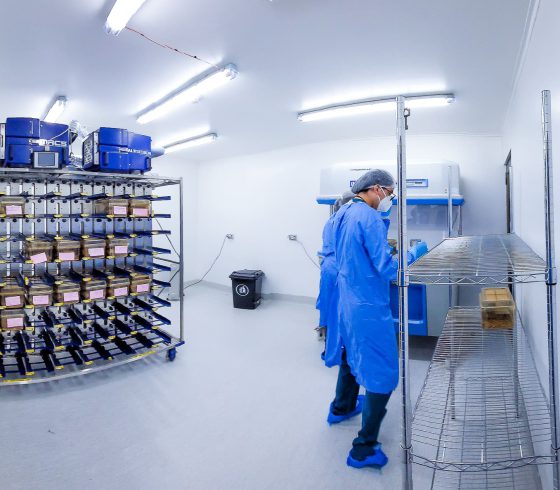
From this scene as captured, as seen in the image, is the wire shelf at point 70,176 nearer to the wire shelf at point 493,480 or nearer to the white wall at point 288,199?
the white wall at point 288,199

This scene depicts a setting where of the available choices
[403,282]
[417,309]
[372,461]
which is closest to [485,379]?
[372,461]

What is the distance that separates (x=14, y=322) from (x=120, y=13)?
2502 millimetres

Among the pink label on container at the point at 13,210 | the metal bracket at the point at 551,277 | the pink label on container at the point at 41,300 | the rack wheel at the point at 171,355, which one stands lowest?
the rack wheel at the point at 171,355

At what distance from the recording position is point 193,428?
2.49 meters

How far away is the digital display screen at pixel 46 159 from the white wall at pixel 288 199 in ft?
12.3

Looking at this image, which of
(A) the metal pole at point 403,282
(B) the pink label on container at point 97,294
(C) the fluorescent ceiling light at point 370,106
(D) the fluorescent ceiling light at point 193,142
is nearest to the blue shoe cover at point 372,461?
(A) the metal pole at point 403,282

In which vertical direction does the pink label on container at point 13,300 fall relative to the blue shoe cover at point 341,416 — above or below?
above

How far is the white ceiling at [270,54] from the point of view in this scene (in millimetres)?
2266

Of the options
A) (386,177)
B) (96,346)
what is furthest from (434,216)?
(96,346)

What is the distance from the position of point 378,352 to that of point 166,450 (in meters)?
1.44

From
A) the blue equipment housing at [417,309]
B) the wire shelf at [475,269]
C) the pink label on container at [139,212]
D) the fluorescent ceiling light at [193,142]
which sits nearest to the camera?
the wire shelf at [475,269]

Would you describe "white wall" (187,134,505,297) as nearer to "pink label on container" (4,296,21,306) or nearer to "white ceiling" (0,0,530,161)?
"white ceiling" (0,0,530,161)

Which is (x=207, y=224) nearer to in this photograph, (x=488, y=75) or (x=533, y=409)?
(x=488, y=75)

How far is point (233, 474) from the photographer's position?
2039 millimetres
